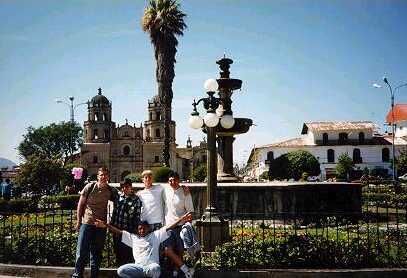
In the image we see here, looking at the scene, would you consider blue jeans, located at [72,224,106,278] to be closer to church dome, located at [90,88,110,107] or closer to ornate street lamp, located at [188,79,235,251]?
ornate street lamp, located at [188,79,235,251]

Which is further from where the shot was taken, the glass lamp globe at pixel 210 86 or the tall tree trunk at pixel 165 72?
the tall tree trunk at pixel 165 72

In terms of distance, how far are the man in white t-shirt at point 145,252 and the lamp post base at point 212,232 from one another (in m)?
1.78

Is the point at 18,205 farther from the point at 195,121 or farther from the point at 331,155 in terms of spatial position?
the point at 331,155

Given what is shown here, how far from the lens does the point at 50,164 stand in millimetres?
36094

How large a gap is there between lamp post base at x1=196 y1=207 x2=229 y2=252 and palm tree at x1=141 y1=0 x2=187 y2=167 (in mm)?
24041

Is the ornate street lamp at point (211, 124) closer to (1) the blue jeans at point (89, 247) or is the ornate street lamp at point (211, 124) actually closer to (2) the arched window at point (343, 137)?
(1) the blue jeans at point (89, 247)

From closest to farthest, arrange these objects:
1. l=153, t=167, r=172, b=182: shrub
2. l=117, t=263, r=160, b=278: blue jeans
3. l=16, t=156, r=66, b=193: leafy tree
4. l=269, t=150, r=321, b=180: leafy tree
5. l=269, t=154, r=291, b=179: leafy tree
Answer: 1. l=117, t=263, r=160, b=278: blue jeans
2. l=153, t=167, r=172, b=182: shrub
3. l=16, t=156, r=66, b=193: leafy tree
4. l=269, t=150, r=321, b=180: leafy tree
5. l=269, t=154, r=291, b=179: leafy tree

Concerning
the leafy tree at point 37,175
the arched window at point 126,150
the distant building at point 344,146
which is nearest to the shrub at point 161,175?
the leafy tree at point 37,175

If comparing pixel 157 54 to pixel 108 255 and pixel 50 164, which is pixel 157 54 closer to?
pixel 50 164

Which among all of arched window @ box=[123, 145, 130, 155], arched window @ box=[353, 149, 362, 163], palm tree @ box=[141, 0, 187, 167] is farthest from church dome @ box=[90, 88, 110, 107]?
palm tree @ box=[141, 0, 187, 167]

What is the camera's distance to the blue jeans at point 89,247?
6.96m

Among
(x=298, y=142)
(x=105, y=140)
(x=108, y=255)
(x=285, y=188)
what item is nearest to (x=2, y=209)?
(x=285, y=188)

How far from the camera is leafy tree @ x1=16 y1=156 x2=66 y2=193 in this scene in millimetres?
34875

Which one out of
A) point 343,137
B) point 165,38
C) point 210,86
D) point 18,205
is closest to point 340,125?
point 343,137
